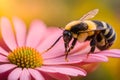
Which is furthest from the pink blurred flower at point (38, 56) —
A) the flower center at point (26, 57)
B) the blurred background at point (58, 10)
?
the blurred background at point (58, 10)

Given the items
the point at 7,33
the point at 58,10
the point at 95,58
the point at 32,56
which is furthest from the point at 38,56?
the point at 58,10

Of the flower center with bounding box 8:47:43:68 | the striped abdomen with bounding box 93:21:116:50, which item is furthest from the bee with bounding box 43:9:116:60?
the flower center with bounding box 8:47:43:68

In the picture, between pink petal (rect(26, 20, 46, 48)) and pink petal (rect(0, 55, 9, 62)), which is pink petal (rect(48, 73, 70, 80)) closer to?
pink petal (rect(0, 55, 9, 62))

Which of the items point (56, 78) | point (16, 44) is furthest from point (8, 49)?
point (56, 78)

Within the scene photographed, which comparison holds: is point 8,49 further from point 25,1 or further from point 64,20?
point 25,1

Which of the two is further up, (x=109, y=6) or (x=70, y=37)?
(x=109, y=6)

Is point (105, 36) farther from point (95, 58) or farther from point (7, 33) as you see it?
point (7, 33)

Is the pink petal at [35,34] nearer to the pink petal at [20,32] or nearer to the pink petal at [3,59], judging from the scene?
the pink petal at [20,32]
